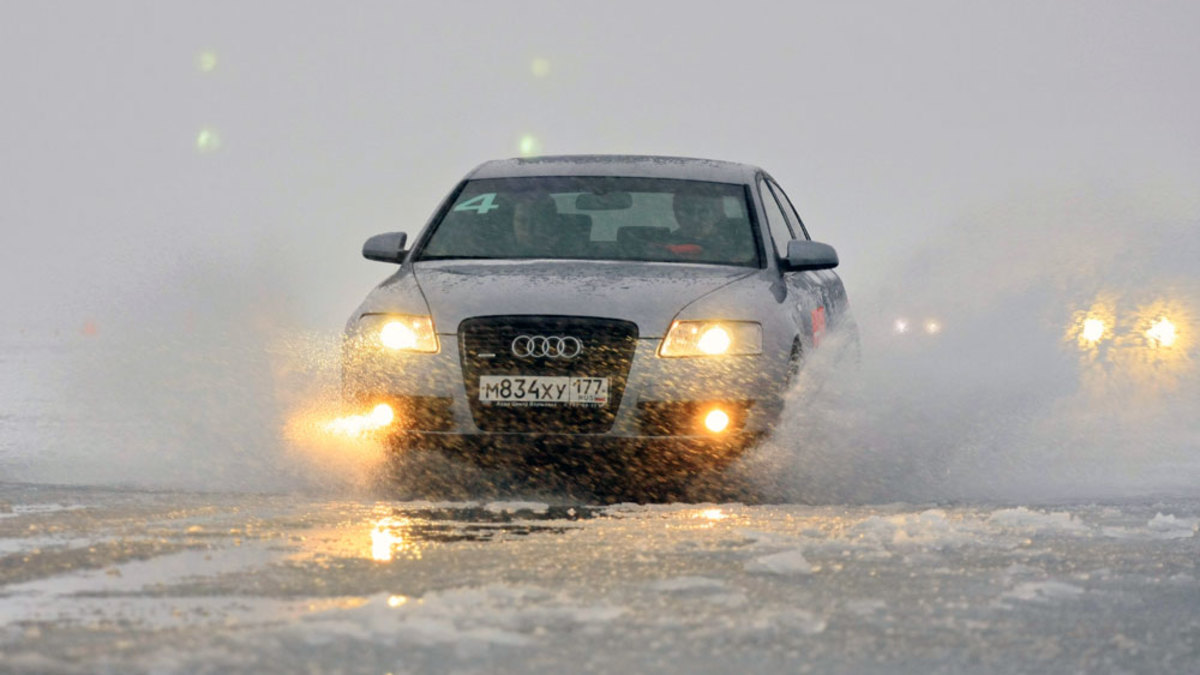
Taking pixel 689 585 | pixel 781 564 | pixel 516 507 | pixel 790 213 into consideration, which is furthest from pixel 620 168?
pixel 689 585

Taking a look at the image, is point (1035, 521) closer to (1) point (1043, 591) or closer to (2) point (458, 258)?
(1) point (1043, 591)

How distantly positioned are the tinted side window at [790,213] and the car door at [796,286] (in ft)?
0.58

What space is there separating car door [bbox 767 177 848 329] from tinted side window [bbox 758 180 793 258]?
0.14 m

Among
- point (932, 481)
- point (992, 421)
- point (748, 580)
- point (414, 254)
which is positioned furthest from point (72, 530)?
point (992, 421)

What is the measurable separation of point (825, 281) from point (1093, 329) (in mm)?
4579

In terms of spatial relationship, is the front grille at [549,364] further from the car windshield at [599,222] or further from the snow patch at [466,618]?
the snow patch at [466,618]

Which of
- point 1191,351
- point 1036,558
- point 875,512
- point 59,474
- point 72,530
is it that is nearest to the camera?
point 1036,558

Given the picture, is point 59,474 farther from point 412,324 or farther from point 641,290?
point 641,290

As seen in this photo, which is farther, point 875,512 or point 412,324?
point 412,324

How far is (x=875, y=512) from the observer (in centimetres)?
704

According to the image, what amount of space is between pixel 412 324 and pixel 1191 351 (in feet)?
28.5

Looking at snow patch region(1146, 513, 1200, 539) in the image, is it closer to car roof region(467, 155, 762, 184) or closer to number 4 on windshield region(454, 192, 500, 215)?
car roof region(467, 155, 762, 184)

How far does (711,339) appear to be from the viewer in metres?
7.50

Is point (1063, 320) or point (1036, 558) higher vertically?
point (1063, 320)
